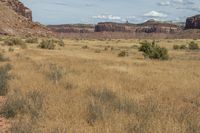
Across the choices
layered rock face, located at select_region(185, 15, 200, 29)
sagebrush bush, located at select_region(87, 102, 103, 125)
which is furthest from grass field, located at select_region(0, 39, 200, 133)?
layered rock face, located at select_region(185, 15, 200, 29)

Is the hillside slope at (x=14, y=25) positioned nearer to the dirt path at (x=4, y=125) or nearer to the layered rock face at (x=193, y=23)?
the dirt path at (x=4, y=125)

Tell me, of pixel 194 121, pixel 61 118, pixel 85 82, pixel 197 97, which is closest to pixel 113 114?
pixel 61 118

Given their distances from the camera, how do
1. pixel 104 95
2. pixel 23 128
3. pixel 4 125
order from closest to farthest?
pixel 23 128, pixel 4 125, pixel 104 95

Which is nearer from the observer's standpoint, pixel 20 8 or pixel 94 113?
pixel 94 113

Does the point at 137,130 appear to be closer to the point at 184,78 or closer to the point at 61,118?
the point at 61,118

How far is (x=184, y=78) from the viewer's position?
15695mm

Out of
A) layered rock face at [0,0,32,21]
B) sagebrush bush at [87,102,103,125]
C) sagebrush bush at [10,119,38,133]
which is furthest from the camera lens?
layered rock face at [0,0,32,21]

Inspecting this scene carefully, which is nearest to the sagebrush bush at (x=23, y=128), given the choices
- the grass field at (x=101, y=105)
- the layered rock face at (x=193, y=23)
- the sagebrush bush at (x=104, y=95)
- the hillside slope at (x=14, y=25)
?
the grass field at (x=101, y=105)

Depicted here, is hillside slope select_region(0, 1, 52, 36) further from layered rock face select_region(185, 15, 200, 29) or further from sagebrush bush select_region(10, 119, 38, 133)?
layered rock face select_region(185, 15, 200, 29)

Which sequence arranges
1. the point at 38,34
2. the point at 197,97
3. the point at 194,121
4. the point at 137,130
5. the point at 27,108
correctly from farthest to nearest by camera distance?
the point at 38,34, the point at 197,97, the point at 27,108, the point at 194,121, the point at 137,130

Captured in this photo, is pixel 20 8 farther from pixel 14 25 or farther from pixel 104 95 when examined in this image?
pixel 104 95

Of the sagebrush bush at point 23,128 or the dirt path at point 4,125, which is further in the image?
the dirt path at point 4,125

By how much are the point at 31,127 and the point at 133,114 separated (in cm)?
243

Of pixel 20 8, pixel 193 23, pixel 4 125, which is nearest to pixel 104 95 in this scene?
pixel 4 125
